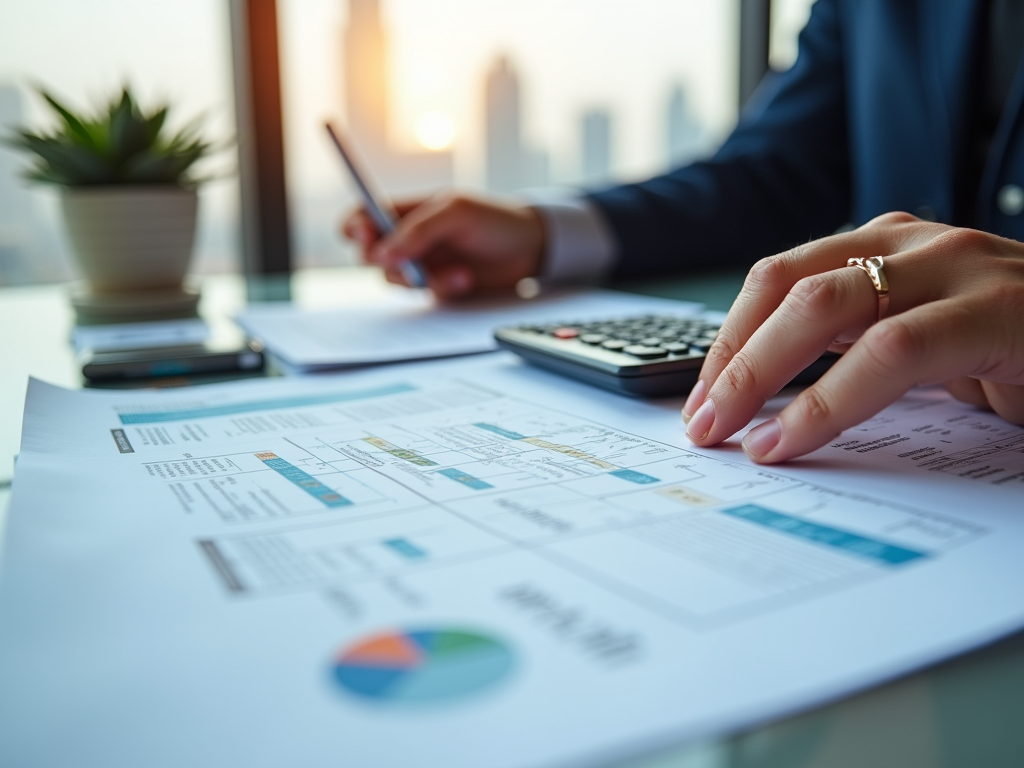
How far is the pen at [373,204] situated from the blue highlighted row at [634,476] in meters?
0.57

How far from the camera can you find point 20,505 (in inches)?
12.9

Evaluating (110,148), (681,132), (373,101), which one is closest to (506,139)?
(373,101)

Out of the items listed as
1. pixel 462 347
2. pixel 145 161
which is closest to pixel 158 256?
pixel 145 161

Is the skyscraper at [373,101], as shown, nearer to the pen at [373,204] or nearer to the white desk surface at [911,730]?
the pen at [373,204]

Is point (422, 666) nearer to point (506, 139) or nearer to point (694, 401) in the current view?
point (694, 401)

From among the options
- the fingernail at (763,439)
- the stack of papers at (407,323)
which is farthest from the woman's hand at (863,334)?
the stack of papers at (407,323)

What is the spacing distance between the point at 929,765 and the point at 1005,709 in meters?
0.03

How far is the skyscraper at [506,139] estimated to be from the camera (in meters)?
2.29

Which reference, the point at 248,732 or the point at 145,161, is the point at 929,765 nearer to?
the point at 248,732

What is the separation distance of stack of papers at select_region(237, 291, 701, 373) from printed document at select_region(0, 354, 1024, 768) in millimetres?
215

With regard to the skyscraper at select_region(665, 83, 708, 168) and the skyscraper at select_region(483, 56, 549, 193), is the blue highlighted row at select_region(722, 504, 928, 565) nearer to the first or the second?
the skyscraper at select_region(483, 56, 549, 193)

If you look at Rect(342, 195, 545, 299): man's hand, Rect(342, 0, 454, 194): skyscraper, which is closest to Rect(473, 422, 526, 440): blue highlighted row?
Rect(342, 195, 545, 299): man's hand

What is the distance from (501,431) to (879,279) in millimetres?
192

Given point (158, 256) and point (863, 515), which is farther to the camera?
point (158, 256)
